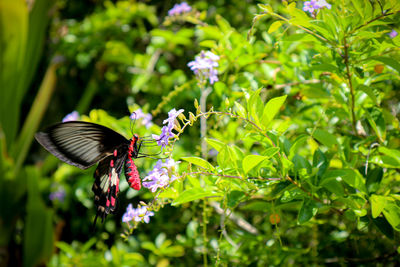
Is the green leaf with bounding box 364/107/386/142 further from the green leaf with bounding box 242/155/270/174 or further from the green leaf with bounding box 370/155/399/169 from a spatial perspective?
the green leaf with bounding box 242/155/270/174

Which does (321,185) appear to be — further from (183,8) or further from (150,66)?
(150,66)

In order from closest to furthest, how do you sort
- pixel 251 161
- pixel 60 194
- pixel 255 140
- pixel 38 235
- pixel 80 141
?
pixel 251 161 → pixel 255 140 → pixel 80 141 → pixel 60 194 → pixel 38 235

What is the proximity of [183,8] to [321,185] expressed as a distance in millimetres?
937

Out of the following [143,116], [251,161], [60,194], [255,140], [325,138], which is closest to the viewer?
[251,161]

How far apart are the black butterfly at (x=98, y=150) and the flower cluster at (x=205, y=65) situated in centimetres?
26

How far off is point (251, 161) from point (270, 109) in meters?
0.13

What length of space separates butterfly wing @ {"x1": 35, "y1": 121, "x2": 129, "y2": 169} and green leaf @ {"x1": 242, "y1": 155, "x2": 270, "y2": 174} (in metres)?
0.48

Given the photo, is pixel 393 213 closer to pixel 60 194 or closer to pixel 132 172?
pixel 132 172

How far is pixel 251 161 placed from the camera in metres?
0.77

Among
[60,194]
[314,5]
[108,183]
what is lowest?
[60,194]

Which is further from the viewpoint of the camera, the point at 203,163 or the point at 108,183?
the point at 108,183

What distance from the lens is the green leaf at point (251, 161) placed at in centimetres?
76

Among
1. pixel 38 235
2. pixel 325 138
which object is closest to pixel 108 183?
pixel 325 138

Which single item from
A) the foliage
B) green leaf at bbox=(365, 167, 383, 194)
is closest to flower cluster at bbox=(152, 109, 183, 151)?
the foliage
